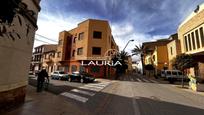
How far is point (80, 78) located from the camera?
24.2m

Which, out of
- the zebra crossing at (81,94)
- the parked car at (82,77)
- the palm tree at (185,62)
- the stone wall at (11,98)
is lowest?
the zebra crossing at (81,94)

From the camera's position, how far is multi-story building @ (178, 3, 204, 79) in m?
25.1

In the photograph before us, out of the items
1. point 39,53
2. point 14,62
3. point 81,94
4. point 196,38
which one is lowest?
point 81,94

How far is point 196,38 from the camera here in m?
27.0

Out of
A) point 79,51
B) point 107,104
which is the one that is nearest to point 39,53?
point 79,51

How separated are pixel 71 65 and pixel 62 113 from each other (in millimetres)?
32066

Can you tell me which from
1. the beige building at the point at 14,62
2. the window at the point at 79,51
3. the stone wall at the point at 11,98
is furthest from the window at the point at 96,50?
the stone wall at the point at 11,98

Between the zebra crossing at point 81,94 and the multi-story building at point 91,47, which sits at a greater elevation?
the multi-story building at point 91,47

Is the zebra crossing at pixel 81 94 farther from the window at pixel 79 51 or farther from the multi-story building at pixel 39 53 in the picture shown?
the multi-story building at pixel 39 53

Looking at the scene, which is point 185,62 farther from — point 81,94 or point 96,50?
point 96,50

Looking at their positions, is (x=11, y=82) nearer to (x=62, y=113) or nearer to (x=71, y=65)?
(x=62, y=113)

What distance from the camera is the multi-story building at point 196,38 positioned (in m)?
25.1

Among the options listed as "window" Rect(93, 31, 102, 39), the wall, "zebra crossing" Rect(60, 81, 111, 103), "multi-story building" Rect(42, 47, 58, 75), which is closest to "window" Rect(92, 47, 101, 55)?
"window" Rect(93, 31, 102, 39)

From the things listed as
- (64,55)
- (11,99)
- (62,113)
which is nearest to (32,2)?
(11,99)
